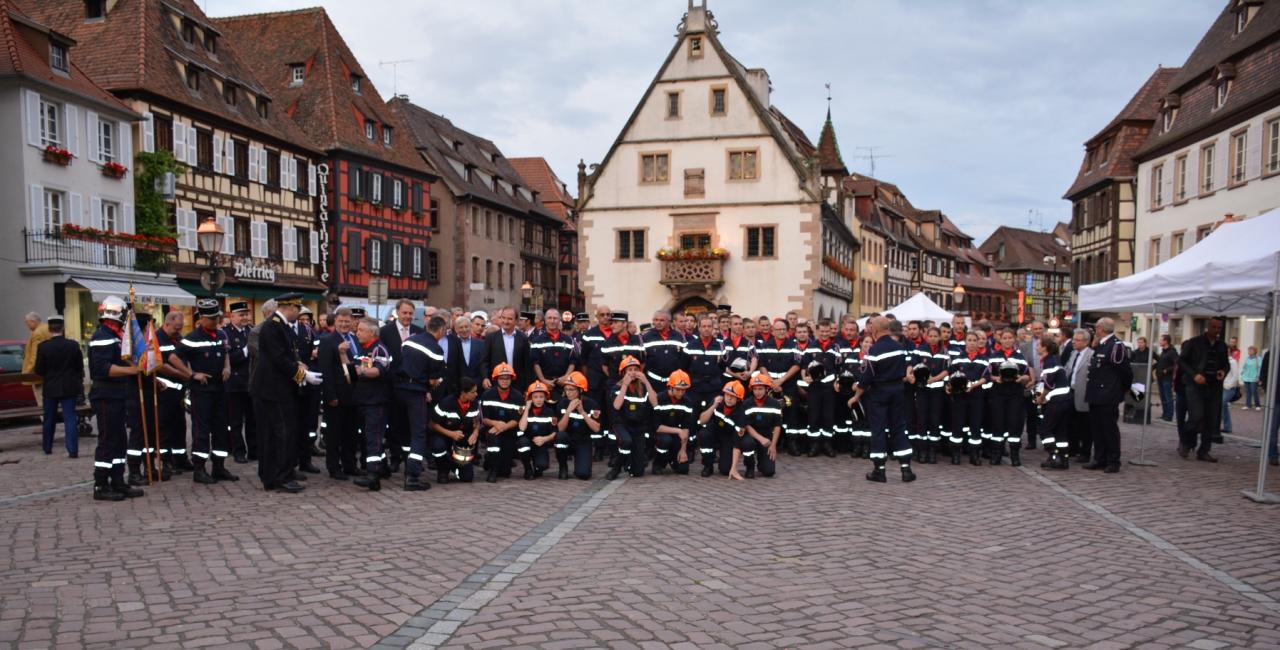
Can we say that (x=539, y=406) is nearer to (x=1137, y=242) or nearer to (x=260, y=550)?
(x=260, y=550)

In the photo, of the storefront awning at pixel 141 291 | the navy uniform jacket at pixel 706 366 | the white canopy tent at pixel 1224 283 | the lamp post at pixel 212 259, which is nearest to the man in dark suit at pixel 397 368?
the navy uniform jacket at pixel 706 366

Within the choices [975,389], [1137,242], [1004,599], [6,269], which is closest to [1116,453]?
[975,389]

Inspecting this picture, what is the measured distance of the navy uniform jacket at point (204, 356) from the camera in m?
10.8

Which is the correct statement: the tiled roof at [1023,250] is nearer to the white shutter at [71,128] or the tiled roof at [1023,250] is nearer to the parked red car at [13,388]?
the white shutter at [71,128]

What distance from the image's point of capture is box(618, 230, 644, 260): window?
42.1 m

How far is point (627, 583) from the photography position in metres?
6.45

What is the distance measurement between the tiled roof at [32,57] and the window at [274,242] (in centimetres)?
951

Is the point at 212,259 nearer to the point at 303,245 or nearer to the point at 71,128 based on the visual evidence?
the point at 71,128

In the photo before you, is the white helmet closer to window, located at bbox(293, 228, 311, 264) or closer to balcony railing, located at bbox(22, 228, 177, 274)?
balcony railing, located at bbox(22, 228, 177, 274)


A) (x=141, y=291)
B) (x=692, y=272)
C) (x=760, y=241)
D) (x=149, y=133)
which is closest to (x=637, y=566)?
(x=141, y=291)

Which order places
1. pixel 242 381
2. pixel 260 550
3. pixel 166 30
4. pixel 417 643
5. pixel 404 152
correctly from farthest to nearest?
pixel 404 152
pixel 166 30
pixel 242 381
pixel 260 550
pixel 417 643

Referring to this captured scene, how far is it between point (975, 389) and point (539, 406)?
5839 mm

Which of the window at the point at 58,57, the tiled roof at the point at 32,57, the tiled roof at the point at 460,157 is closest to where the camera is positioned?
the tiled roof at the point at 32,57

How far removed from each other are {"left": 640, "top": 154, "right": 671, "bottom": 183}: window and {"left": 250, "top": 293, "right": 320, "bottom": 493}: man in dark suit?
32.3 m
